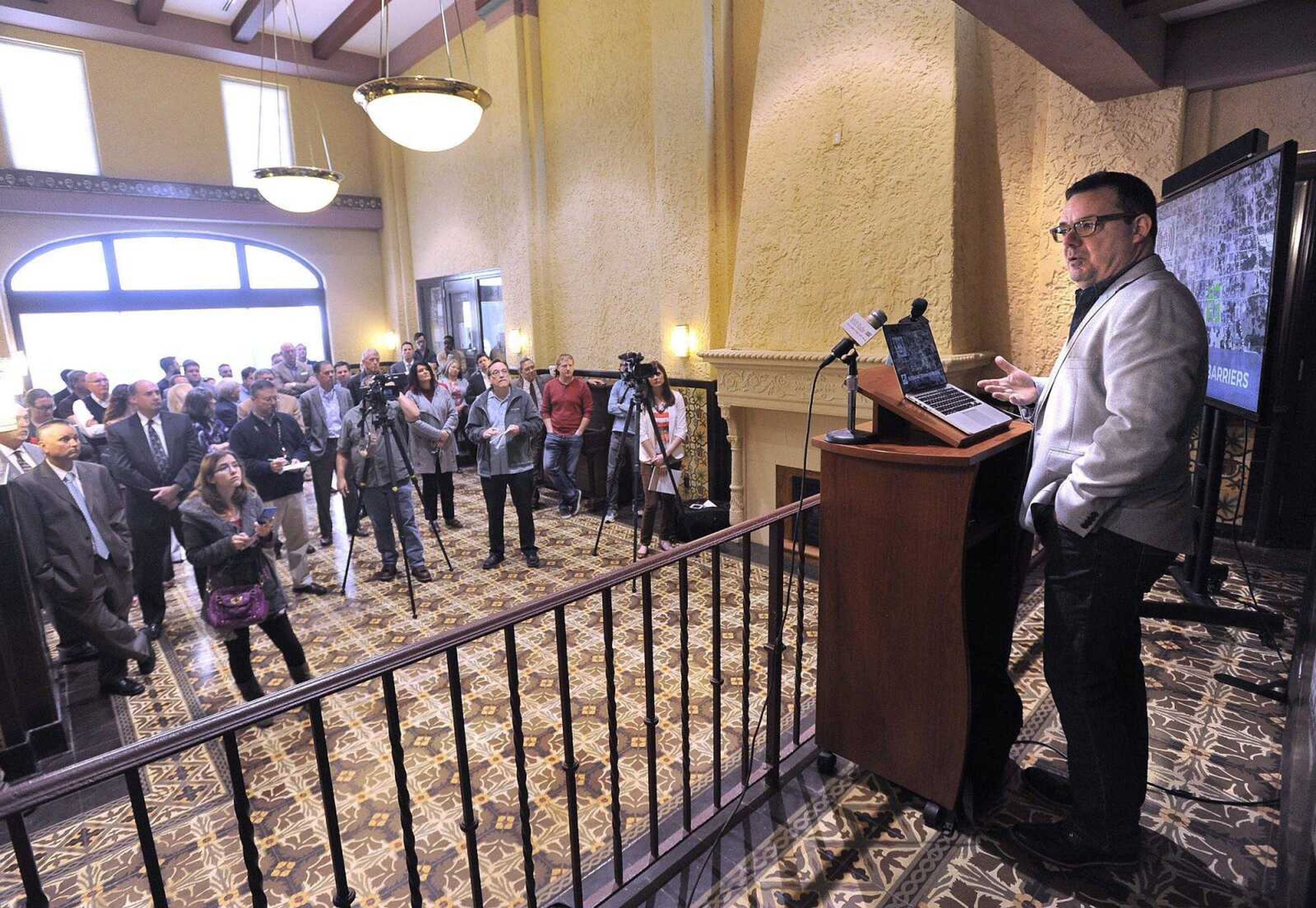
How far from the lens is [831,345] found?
4.52 m

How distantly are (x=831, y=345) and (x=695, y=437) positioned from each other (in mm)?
1942

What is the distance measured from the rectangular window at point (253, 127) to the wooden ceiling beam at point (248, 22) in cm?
71

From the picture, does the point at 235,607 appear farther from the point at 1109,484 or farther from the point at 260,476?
the point at 1109,484

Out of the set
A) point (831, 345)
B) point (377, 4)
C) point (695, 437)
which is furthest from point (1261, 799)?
point (377, 4)

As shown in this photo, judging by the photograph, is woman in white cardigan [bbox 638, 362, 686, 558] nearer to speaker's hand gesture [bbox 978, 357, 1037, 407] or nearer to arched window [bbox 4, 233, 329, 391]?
speaker's hand gesture [bbox 978, 357, 1037, 407]

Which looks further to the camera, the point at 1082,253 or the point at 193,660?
the point at 193,660

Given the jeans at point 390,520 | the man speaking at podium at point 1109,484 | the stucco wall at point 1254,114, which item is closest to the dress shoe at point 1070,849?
the man speaking at podium at point 1109,484

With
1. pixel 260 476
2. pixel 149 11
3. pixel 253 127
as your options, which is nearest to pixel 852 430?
pixel 260 476

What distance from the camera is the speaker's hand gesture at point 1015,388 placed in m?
2.03

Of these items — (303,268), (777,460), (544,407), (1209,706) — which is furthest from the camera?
(303,268)

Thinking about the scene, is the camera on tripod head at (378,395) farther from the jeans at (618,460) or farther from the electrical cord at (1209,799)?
the electrical cord at (1209,799)

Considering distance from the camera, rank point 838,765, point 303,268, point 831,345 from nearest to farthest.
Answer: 1. point 838,765
2. point 831,345
3. point 303,268

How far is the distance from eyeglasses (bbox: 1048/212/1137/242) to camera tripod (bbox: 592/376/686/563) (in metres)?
2.95

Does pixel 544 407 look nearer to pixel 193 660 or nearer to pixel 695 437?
pixel 695 437
